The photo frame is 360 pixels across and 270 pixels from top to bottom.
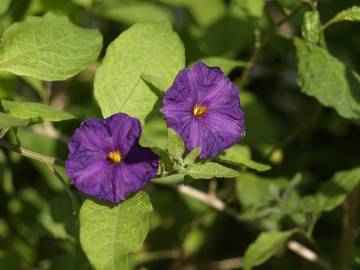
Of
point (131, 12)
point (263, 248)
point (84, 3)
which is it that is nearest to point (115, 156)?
point (263, 248)

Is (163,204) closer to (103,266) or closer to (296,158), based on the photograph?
(296,158)

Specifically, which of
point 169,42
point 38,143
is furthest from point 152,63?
point 38,143

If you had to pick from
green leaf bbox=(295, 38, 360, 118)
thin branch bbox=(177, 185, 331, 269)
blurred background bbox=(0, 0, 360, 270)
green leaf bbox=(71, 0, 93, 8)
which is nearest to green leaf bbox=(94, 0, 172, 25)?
blurred background bbox=(0, 0, 360, 270)

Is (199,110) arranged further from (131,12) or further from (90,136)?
(131,12)

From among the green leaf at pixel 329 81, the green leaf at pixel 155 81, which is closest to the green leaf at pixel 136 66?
the green leaf at pixel 155 81

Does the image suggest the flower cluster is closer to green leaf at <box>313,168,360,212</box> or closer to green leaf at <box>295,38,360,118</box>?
green leaf at <box>295,38,360,118</box>
